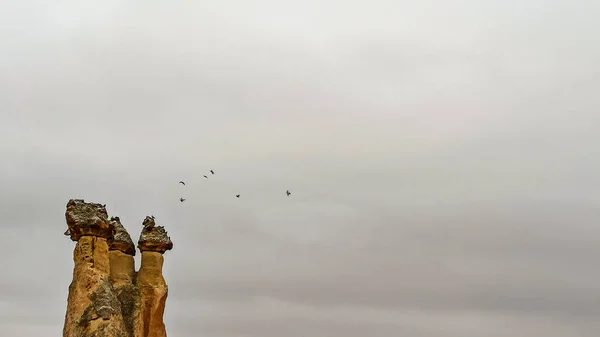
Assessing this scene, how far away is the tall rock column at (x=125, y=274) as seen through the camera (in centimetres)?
3897

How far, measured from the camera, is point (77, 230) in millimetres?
36344

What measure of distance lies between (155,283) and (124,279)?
5.52 ft

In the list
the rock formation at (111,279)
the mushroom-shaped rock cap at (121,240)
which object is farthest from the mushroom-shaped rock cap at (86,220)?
the mushroom-shaped rock cap at (121,240)

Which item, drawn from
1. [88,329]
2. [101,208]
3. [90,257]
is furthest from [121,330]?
[101,208]

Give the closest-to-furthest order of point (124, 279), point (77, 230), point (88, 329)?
point (88, 329)
point (77, 230)
point (124, 279)

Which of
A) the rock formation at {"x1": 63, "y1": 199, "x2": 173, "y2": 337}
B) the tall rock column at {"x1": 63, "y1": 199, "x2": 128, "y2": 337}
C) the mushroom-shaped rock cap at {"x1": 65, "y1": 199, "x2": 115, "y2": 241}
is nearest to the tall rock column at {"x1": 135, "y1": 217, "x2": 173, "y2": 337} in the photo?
the rock formation at {"x1": 63, "y1": 199, "x2": 173, "y2": 337}

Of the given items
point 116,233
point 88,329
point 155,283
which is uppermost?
point 116,233

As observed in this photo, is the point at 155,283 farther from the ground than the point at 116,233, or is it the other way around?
the point at 116,233

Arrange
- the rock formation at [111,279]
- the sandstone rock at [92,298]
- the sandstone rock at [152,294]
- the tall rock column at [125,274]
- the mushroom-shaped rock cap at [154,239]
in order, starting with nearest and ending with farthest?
the sandstone rock at [92,298], the rock formation at [111,279], the tall rock column at [125,274], the sandstone rock at [152,294], the mushroom-shaped rock cap at [154,239]

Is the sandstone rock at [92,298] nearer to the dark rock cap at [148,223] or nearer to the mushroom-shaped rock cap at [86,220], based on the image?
the mushroom-shaped rock cap at [86,220]

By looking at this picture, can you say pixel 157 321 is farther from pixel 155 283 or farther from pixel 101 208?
pixel 101 208

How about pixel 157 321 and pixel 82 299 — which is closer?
pixel 82 299

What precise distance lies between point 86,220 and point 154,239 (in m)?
6.47

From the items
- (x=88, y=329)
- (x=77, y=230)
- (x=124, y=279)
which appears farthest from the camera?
(x=124, y=279)
